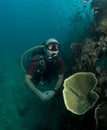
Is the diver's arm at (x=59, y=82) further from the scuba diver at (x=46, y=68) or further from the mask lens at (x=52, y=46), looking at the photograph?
the mask lens at (x=52, y=46)

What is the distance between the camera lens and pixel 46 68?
6980mm

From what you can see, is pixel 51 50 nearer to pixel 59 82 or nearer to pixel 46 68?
pixel 46 68

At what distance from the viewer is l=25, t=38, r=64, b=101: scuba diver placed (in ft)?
21.5

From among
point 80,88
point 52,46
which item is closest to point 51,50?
point 52,46

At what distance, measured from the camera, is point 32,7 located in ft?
127

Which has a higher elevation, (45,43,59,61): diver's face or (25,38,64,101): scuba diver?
(45,43,59,61): diver's face

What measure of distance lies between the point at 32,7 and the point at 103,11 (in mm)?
31812

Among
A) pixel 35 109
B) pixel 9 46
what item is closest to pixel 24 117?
pixel 35 109

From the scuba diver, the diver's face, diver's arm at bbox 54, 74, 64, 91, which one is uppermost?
the diver's face

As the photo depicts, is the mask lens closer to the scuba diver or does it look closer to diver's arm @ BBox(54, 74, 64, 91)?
the scuba diver

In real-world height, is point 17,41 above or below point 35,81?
below

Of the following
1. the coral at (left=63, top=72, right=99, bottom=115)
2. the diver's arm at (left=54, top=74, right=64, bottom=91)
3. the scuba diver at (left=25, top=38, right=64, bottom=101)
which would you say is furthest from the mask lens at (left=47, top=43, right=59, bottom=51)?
the coral at (left=63, top=72, right=99, bottom=115)

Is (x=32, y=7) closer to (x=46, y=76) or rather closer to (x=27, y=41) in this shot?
(x=27, y=41)

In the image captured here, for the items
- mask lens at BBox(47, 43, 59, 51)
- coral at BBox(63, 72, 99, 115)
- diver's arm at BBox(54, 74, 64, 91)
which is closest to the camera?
coral at BBox(63, 72, 99, 115)
